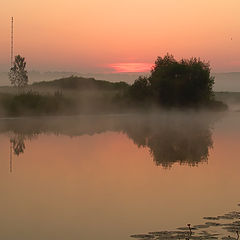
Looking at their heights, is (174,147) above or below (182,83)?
below

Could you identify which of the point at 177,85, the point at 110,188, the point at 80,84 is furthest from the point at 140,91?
the point at 110,188

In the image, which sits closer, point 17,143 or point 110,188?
point 110,188

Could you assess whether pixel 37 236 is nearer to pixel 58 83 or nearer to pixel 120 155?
pixel 120 155

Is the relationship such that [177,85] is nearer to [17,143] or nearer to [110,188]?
[17,143]

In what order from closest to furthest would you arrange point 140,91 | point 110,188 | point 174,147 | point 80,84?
point 110,188 → point 174,147 → point 140,91 → point 80,84

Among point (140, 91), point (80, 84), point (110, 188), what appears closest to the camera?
point (110, 188)

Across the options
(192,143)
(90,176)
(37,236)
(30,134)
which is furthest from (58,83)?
(37,236)

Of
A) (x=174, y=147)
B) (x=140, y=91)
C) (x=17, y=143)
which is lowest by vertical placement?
(x=17, y=143)

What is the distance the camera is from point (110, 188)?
47.0ft

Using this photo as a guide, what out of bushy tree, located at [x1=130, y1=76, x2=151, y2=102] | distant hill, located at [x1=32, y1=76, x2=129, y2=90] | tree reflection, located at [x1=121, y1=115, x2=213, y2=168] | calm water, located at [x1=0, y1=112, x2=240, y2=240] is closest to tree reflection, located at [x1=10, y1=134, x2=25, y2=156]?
calm water, located at [x1=0, y1=112, x2=240, y2=240]

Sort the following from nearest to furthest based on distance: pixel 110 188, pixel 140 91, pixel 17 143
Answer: pixel 110 188 → pixel 17 143 → pixel 140 91

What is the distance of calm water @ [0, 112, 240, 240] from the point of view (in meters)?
10.5

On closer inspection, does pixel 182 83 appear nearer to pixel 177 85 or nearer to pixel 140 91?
pixel 177 85

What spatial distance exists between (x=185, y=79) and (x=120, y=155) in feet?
152
